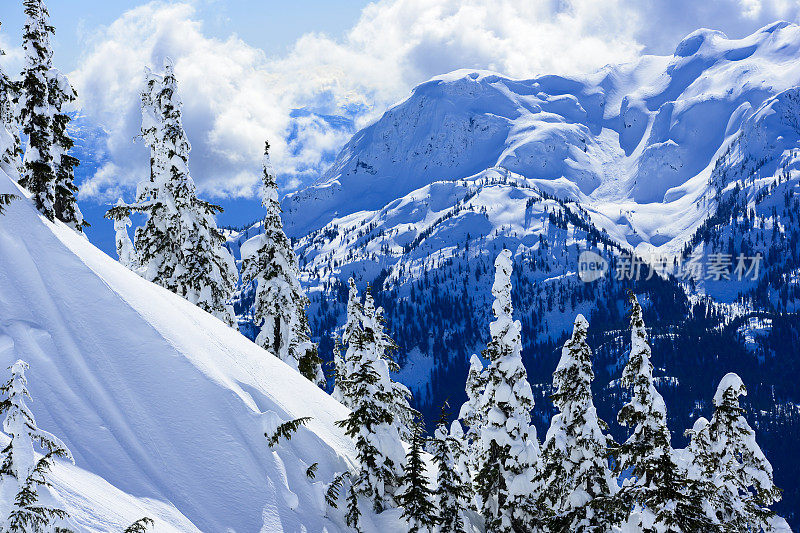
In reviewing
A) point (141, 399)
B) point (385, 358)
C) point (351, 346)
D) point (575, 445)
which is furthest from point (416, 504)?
point (385, 358)

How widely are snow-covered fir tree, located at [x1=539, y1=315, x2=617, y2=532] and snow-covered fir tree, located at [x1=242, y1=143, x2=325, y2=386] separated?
13407 mm

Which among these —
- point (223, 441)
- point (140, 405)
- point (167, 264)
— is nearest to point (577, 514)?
point (223, 441)

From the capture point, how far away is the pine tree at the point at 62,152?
22.3m

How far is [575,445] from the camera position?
22141mm

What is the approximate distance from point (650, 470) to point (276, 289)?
2001cm

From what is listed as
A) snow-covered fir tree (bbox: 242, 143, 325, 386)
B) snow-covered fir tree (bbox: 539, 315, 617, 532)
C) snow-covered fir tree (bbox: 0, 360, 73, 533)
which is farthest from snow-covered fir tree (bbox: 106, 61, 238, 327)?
snow-covered fir tree (bbox: 0, 360, 73, 533)

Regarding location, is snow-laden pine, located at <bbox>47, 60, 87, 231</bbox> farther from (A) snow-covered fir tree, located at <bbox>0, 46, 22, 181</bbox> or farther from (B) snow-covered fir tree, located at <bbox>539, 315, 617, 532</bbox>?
(B) snow-covered fir tree, located at <bbox>539, 315, 617, 532</bbox>

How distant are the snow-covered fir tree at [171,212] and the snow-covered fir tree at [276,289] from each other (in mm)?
2185

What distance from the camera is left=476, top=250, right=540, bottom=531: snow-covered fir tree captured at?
863 inches

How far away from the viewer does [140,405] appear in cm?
1452

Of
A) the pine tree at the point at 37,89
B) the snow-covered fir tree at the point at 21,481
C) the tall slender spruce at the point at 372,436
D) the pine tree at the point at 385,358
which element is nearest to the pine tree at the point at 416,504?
the tall slender spruce at the point at 372,436

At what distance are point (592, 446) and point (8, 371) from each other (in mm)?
18485

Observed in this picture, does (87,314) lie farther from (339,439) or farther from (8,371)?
(339,439)

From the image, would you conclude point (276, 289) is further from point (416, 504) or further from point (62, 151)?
point (416, 504)
